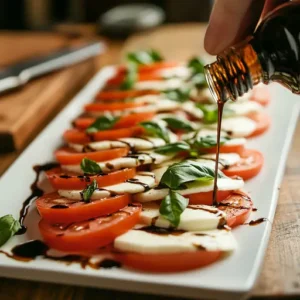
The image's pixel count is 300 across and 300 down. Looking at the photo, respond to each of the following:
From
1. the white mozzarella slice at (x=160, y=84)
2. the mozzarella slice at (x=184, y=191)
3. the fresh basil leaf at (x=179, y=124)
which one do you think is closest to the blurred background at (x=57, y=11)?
the white mozzarella slice at (x=160, y=84)

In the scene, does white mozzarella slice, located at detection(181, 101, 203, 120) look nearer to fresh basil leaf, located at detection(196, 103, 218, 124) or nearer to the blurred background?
fresh basil leaf, located at detection(196, 103, 218, 124)

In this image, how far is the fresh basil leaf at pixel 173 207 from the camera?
5.32 ft

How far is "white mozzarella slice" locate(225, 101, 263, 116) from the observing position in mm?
Answer: 2535

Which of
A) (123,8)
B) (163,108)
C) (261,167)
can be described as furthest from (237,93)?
(123,8)

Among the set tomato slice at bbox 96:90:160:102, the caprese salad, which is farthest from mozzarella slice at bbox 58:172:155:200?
tomato slice at bbox 96:90:160:102

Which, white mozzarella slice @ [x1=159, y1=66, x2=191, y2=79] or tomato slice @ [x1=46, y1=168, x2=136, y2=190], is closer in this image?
tomato slice @ [x1=46, y1=168, x2=136, y2=190]

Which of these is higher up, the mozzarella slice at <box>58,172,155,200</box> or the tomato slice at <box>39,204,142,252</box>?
the mozzarella slice at <box>58,172,155,200</box>

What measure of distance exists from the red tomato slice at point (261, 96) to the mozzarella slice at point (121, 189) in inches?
40.2

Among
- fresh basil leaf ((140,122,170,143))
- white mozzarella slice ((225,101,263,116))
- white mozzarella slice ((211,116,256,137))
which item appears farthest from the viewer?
white mozzarella slice ((225,101,263,116))

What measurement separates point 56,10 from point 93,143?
12.9 feet

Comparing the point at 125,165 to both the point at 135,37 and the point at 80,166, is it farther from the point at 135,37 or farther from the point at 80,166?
the point at 135,37

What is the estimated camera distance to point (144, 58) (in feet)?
10.9

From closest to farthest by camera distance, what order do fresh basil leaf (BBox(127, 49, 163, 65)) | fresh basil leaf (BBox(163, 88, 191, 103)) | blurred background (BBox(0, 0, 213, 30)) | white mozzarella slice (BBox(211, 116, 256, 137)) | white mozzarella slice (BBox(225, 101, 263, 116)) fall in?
white mozzarella slice (BBox(211, 116, 256, 137)), white mozzarella slice (BBox(225, 101, 263, 116)), fresh basil leaf (BBox(163, 88, 191, 103)), fresh basil leaf (BBox(127, 49, 163, 65)), blurred background (BBox(0, 0, 213, 30))

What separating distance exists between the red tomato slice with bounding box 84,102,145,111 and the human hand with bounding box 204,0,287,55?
2.39 ft
